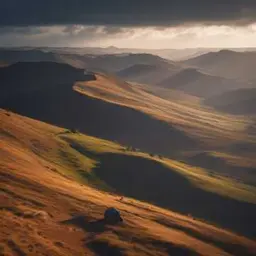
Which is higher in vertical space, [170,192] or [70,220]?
[170,192]

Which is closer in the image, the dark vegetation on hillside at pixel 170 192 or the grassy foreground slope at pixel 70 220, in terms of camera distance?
the grassy foreground slope at pixel 70 220

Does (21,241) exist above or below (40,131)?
below

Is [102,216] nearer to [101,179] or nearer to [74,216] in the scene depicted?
[74,216]

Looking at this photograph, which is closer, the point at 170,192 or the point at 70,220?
the point at 70,220

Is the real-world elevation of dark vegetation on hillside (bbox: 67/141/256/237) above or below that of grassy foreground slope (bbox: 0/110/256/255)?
above

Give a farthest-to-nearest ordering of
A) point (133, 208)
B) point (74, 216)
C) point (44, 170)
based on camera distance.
A: 1. point (44, 170)
2. point (133, 208)
3. point (74, 216)

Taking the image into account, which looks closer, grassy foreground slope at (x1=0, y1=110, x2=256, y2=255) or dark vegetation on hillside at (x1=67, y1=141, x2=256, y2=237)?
grassy foreground slope at (x1=0, y1=110, x2=256, y2=255)

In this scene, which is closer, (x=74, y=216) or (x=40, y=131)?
(x=74, y=216)

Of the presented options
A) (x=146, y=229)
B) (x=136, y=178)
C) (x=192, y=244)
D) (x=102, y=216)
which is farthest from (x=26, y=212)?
(x=136, y=178)

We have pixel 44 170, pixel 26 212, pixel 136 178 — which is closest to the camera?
pixel 26 212

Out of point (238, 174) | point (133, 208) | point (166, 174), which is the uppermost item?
point (238, 174)

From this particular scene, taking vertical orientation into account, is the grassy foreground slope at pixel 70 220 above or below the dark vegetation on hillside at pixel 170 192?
below
